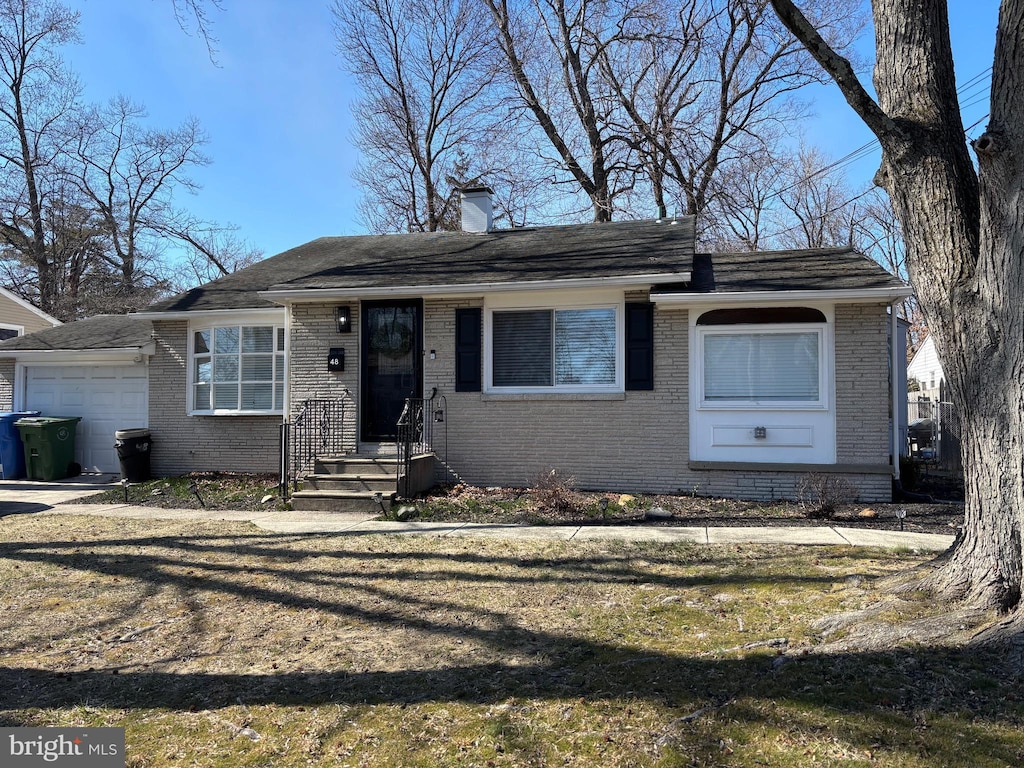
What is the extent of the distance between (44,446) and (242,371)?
13.7 ft

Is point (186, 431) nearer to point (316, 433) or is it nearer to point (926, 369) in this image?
point (316, 433)

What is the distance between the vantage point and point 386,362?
11.1 metres

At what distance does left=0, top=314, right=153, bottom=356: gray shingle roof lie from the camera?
1333 centimetres

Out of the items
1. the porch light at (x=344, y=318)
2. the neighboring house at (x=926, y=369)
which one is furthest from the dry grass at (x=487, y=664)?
the neighboring house at (x=926, y=369)

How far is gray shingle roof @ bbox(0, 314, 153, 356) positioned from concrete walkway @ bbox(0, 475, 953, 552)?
13.8 ft

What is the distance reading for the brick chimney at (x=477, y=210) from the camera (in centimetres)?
1420

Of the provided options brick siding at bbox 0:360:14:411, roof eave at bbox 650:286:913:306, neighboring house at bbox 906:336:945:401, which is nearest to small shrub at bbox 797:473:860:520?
roof eave at bbox 650:286:913:306

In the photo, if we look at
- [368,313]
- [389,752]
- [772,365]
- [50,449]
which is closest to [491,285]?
[368,313]

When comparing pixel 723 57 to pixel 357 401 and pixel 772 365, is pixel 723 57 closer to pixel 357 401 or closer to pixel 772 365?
pixel 772 365

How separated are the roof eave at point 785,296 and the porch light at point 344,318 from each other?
4.84 meters

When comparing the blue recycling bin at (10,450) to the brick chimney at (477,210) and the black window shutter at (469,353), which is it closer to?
the black window shutter at (469,353)

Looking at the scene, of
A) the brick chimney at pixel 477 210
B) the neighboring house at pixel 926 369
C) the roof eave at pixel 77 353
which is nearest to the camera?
the roof eave at pixel 77 353

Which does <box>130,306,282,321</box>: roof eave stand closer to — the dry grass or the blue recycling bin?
the blue recycling bin

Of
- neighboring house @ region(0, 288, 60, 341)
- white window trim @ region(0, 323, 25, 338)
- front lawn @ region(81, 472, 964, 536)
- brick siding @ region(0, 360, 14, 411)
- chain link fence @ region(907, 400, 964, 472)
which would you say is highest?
neighboring house @ region(0, 288, 60, 341)
